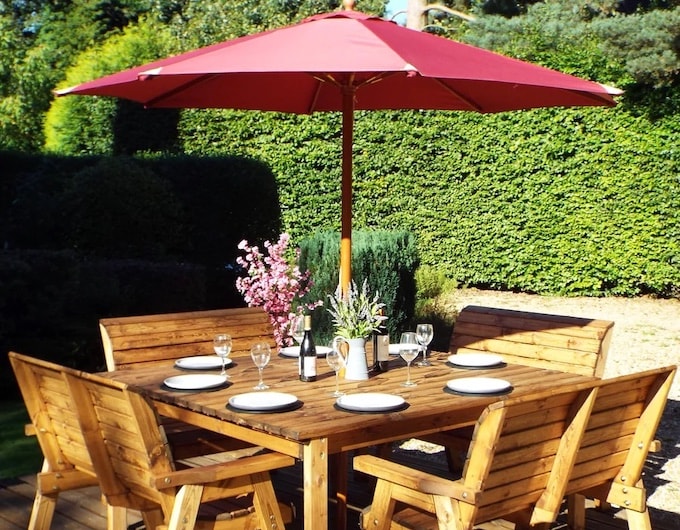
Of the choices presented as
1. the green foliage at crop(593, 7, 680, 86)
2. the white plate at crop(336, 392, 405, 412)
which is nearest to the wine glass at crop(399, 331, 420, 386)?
the white plate at crop(336, 392, 405, 412)

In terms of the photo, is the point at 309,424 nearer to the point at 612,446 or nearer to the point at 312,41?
the point at 612,446

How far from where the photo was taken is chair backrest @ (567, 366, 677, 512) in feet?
11.0

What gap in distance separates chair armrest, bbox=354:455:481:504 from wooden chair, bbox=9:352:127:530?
3.20 feet

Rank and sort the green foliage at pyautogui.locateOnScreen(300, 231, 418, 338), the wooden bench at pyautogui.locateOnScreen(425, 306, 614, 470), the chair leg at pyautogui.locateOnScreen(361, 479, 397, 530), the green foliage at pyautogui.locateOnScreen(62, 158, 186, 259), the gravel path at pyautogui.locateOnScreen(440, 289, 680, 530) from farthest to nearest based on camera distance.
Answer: the green foliage at pyautogui.locateOnScreen(62, 158, 186, 259) → the green foliage at pyautogui.locateOnScreen(300, 231, 418, 338) → the gravel path at pyautogui.locateOnScreen(440, 289, 680, 530) → the wooden bench at pyautogui.locateOnScreen(425, 306, 614, 470) → the chair leg at pyautogui.locateOnScreen(361, 479, 397, 530)

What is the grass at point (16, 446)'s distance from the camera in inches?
209

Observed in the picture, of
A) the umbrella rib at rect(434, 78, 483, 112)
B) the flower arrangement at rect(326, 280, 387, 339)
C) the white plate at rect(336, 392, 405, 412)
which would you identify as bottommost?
the white plate at rect(336, 392, 405, 412)

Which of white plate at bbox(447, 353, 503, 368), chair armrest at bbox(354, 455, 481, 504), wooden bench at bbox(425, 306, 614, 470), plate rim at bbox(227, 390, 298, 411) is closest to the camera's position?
chair armrest at bbox(354, 455, 481, 504)

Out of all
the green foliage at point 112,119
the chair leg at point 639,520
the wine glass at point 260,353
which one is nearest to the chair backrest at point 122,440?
the wine glass at point 260,353

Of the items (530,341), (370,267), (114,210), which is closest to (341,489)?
(530,341)

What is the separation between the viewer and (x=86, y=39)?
2680 cm

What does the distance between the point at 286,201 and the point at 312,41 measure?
29.8 ft

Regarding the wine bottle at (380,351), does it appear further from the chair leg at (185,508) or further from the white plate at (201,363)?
the chair leg at (185,508)

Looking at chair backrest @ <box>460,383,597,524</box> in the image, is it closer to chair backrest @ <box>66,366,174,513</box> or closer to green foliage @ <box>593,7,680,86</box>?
chair backrest @ <box>66,366,174,513</box>

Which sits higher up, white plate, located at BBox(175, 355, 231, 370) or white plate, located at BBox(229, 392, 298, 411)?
white plate, located at BBox(229, 392, 298, 411)
